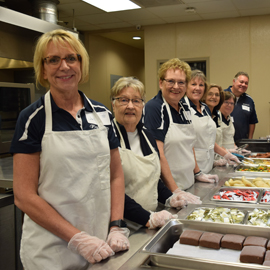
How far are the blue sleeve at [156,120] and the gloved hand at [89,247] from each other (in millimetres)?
902

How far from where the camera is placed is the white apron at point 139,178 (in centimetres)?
160

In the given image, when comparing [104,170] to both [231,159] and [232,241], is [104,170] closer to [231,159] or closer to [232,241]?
[232,241]

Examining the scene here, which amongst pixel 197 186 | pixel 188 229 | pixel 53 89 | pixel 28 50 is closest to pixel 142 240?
pixel 188 229

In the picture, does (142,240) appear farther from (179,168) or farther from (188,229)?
(179,168)

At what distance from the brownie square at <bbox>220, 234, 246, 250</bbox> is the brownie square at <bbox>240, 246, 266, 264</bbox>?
0.07 m

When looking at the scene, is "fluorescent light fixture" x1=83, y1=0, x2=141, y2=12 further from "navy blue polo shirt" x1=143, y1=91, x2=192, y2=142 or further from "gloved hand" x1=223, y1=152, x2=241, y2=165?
"navy blue polo shirt" x1=143, y1=91, x2=192, y2=142

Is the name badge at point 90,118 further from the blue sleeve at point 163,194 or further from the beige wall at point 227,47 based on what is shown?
the beige wall at point 227,47

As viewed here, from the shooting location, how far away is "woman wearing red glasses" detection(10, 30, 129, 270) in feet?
4.01

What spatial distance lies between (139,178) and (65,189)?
0.44 meters

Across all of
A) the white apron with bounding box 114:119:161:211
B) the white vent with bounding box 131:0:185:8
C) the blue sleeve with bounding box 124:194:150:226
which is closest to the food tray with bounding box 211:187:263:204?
the white apron with bounding box 114:119:161:211

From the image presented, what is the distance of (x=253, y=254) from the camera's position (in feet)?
3.53

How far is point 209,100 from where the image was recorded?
3.26 meters

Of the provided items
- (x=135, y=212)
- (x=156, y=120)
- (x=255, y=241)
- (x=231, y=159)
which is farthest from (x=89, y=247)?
(x=231, y=159)

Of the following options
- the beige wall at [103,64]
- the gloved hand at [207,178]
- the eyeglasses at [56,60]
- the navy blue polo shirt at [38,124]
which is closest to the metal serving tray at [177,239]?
the navy blue polo shirt at [38,124]
